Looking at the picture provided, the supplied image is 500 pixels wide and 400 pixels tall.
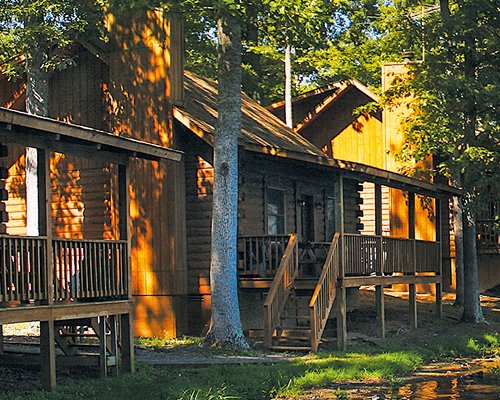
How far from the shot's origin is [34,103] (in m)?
26.2

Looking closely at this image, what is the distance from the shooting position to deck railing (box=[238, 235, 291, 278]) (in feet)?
79.6

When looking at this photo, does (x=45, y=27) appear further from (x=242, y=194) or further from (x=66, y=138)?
(x=66, y=138)

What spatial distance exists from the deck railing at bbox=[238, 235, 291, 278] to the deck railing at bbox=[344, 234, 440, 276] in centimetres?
164

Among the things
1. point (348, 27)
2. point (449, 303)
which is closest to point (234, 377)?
point (449, 303)

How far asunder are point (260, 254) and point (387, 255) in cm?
411

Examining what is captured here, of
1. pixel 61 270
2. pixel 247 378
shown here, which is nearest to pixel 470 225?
pixel 247 378

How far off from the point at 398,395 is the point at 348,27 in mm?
32976

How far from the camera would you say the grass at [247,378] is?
15.3 meters

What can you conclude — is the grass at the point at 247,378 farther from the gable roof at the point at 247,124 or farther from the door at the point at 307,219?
the door at the point at 307,219

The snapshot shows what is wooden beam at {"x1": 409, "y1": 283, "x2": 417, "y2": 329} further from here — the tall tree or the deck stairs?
the deck stairs

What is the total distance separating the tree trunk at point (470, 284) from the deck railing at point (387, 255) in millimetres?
1309

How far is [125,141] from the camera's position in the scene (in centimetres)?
1717

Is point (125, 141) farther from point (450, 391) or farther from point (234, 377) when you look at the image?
point (450, 391)

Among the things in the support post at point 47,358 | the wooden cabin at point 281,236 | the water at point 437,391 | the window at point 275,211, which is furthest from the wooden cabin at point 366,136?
the support post at point 47,358
